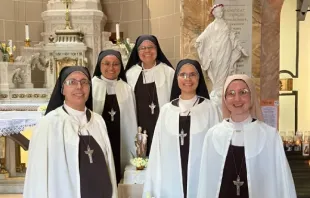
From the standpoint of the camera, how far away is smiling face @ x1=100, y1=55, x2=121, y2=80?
4090 millimetres

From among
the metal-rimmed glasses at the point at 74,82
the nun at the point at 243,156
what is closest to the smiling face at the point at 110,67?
the metal-rimmed glasses at the point at 74,82

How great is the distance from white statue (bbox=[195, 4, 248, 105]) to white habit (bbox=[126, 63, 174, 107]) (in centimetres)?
138

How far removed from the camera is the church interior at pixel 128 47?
6004 millimetres

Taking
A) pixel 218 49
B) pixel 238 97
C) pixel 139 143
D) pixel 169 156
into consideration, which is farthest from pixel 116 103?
pixel 218 49

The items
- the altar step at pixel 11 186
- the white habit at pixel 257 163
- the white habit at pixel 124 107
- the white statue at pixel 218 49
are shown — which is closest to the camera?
the white habit at pixel 257 163

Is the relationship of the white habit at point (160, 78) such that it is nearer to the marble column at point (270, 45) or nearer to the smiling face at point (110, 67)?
the smiling face at point (110, 67)

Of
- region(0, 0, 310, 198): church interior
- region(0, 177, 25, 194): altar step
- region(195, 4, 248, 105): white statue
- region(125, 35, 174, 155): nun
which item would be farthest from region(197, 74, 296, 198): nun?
region(0, 177, 25, 194): altar step

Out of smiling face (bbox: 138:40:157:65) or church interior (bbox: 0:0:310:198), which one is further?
church interior (bbox: 0:0:310:198)

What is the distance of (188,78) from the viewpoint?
11.1ft

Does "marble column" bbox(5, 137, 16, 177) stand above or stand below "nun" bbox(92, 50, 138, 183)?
below

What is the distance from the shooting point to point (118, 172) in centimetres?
432

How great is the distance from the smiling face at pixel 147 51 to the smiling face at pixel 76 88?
1.36 m

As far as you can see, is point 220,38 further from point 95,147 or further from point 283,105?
point 283,105

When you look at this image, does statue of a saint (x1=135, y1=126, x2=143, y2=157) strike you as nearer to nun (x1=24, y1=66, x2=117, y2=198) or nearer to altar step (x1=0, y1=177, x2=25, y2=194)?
nun (x1=24, y1=66, x2=117, y2=198)
